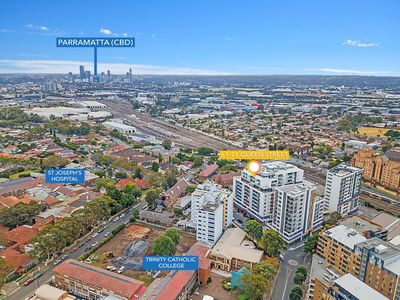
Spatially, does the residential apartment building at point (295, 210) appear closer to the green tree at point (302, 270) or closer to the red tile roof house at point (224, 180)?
the green tree at point (302, 270)

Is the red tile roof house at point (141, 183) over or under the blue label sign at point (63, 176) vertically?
under

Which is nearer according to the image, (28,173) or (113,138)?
(28,173)

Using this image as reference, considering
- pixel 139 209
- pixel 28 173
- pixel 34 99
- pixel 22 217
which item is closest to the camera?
pixel 22 217

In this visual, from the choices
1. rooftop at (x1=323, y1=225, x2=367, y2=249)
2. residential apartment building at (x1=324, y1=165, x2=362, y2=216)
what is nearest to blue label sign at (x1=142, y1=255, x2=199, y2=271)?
rooftop at (x1=323, y1=225, x2=367, y2=249)

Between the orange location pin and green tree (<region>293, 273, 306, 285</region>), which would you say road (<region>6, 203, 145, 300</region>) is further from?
green tree (<region>293, 273, 306, 285</region>)

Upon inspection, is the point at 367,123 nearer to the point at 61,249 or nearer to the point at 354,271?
the point at 354,271

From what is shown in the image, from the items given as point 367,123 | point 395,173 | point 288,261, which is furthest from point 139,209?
point 367,123

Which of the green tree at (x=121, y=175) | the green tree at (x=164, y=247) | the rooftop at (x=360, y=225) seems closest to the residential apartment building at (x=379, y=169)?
the rooftop at (x=360, y=225)
